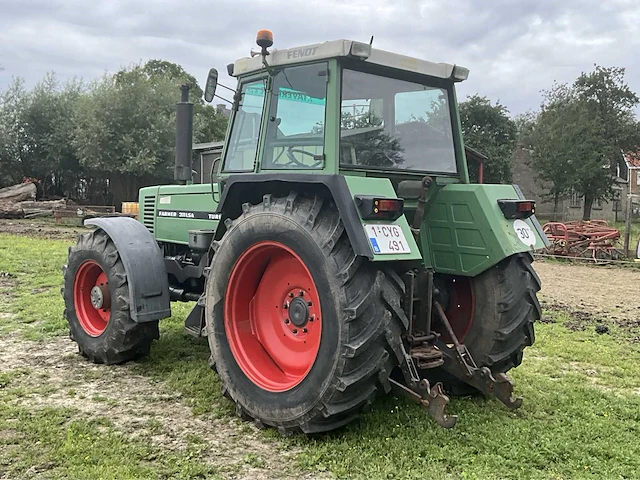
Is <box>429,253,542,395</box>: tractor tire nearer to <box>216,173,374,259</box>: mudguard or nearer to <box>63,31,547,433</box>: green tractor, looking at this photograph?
<box>63,31,547,433</box>: green tractor

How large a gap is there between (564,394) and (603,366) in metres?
1.13

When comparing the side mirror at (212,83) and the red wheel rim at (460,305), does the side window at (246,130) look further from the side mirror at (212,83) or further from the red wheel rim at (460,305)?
the red wheel rim at (460,305)

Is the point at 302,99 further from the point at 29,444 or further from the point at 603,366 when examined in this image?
the point at 603,366

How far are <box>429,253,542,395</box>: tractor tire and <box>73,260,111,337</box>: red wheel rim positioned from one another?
307 centimetres

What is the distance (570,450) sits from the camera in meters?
3.57

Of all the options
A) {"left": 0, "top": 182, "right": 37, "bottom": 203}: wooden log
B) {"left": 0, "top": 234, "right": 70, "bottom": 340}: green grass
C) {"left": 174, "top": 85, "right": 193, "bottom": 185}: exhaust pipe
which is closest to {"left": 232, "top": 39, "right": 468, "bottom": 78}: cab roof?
{"left": 174, "top": 85, "right": 193, "bottom": 185}: exhaust pipe

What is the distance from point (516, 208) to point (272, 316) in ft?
6.13

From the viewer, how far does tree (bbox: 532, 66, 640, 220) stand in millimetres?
27828

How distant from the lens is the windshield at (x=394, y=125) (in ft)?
13.0

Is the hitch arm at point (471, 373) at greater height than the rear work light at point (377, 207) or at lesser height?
lesser

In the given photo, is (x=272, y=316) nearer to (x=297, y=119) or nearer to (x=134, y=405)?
(x=134, y=405)

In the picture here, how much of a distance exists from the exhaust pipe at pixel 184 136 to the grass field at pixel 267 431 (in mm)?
1670

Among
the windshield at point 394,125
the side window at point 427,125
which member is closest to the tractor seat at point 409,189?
the windshield at point 394,125

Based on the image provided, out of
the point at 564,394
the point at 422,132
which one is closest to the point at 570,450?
the point at 564,394
